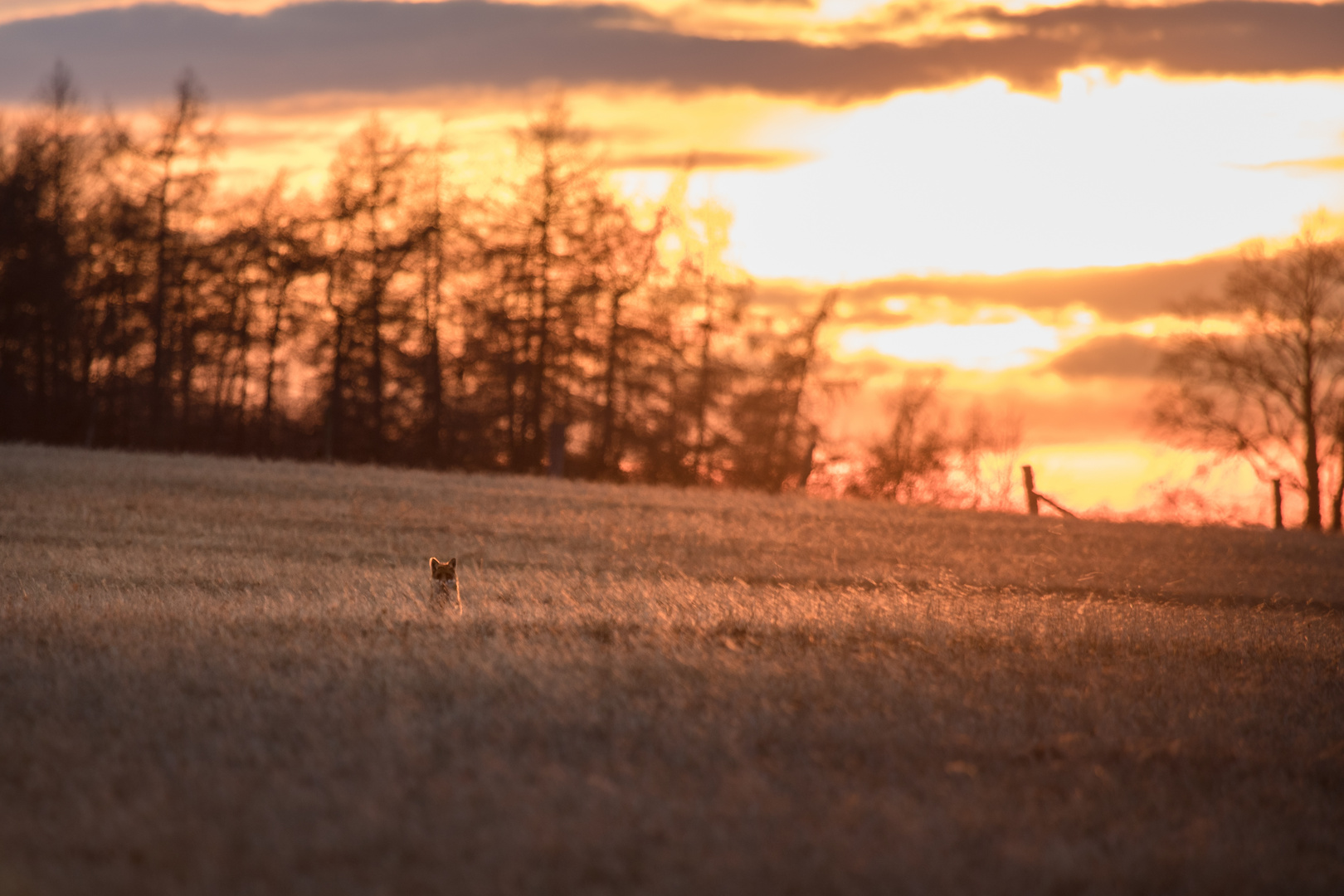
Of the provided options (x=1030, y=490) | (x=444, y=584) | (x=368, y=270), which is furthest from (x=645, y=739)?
(x=368, y=270)

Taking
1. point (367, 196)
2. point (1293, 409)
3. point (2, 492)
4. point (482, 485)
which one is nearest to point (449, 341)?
point (367, 196)

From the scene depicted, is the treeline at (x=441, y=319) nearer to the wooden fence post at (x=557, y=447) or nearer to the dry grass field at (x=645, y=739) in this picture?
the wooden fence post at (x=557, y=447)

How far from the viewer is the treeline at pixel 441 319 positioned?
41.1 m

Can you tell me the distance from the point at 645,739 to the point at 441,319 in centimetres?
3671

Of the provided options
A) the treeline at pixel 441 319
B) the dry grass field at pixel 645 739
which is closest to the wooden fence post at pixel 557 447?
the treeline at pixel 441 319

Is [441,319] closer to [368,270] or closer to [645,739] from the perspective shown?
[368,270]

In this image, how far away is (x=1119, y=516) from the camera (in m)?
32.3

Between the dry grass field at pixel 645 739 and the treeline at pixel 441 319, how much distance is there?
2647cm

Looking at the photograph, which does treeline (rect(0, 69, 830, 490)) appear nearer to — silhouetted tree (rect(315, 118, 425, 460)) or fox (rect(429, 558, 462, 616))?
silhouetted tree (rect(315, 118, 425, 460))

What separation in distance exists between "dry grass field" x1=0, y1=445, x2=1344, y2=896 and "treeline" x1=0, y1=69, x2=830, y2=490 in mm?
26472

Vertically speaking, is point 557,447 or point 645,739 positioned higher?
point 557,447

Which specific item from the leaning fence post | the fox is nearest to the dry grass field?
the fox

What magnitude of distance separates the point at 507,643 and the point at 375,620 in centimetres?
164

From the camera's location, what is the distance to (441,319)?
139ft
